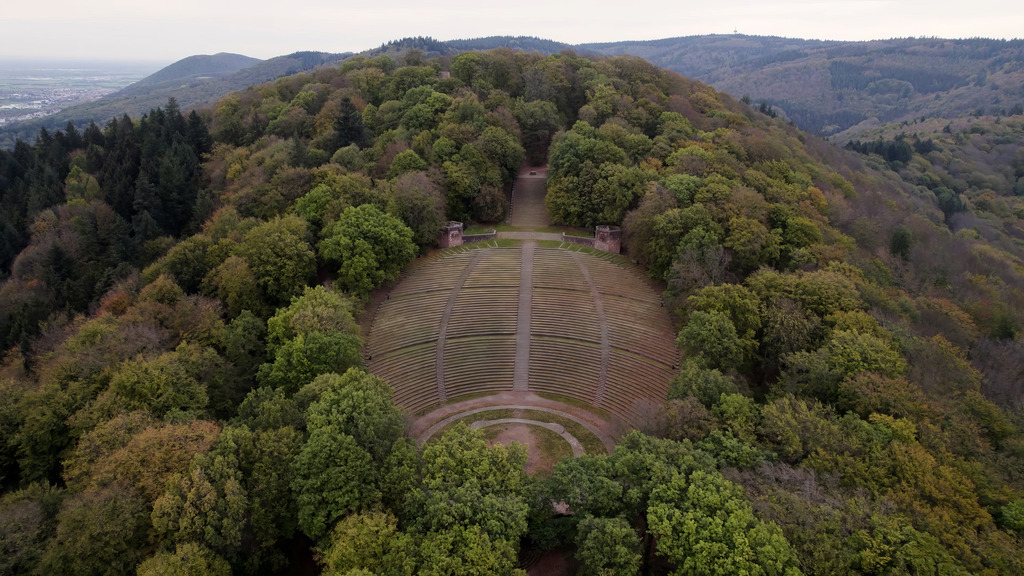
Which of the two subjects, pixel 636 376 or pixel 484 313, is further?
pixel 484 313

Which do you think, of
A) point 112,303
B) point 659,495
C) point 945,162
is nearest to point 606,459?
point 659,495

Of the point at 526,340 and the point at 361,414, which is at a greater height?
the point at 361,414

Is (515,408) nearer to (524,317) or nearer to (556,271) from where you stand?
(524,317)

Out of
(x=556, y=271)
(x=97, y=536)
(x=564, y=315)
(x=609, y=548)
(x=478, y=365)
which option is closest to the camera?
(x=609, y=548)

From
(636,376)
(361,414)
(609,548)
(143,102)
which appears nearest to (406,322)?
(361,414)

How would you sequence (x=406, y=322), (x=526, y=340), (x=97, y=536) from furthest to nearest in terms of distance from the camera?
(x=406, y=322) → (x=526, y=340) → (x=97, y=536)

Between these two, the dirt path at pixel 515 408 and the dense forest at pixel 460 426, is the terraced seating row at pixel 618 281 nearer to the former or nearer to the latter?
the dense forest at pixel 460 426

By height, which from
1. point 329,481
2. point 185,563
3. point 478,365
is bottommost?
point 478,365
